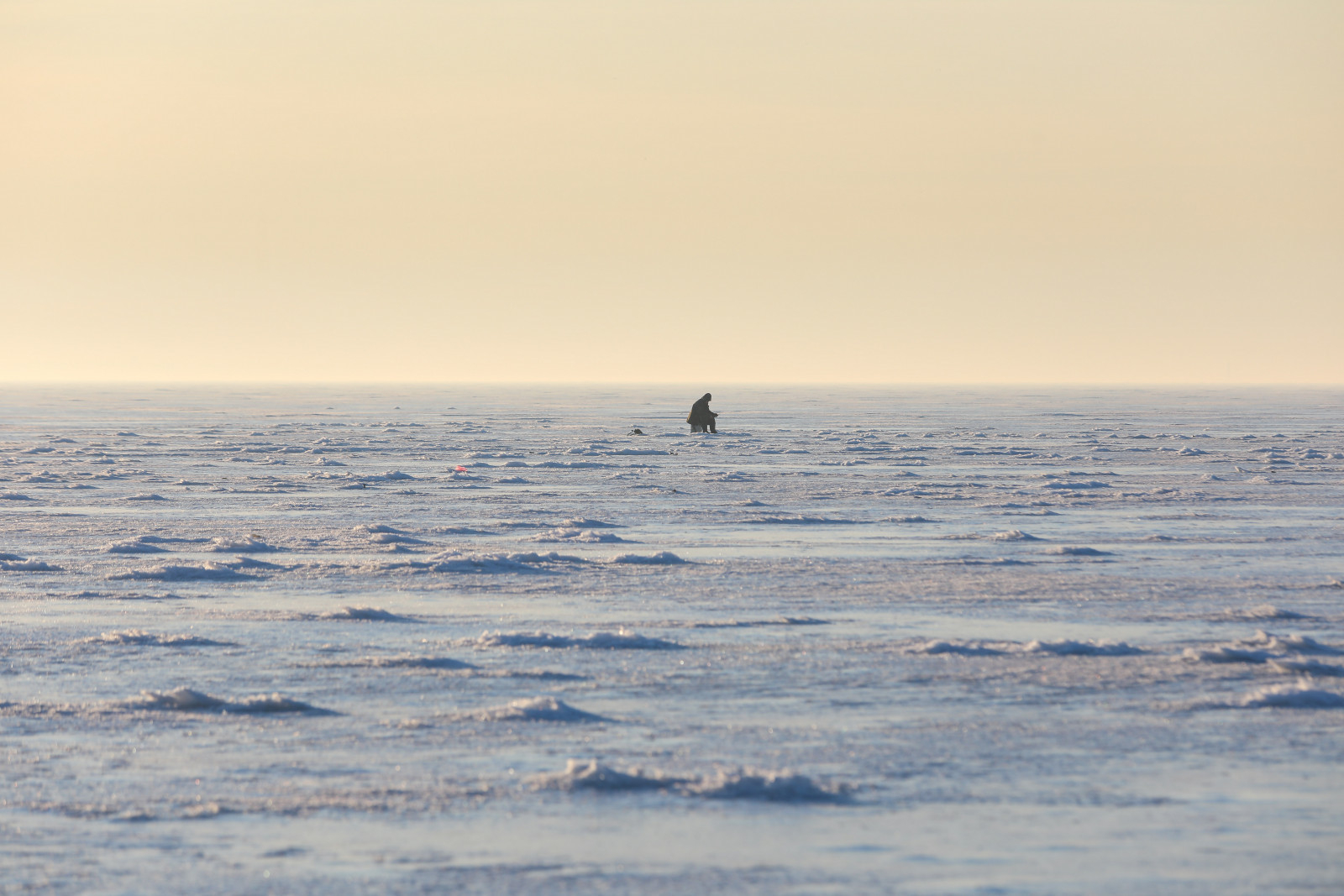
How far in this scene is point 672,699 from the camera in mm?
10375

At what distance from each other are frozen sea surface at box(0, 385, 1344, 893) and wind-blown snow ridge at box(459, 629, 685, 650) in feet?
0.15

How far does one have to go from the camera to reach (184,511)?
24.5 metres

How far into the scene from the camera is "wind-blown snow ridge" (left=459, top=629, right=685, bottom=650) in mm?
12367

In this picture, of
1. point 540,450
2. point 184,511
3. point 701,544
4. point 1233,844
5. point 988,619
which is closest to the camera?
point 1233,844

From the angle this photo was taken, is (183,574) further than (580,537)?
No

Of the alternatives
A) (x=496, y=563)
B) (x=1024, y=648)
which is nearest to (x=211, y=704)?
(x=1024, y=648)

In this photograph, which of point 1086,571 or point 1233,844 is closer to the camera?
point 1233,844

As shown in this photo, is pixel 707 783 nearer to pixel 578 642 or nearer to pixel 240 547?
pixel 578 642

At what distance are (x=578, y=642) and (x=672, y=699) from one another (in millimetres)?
2324

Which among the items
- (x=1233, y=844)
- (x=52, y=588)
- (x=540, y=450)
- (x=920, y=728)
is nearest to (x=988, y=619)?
(x=920, y=728)

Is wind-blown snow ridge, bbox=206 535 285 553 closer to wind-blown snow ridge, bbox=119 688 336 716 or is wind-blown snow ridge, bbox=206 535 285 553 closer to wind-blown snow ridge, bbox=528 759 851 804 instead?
wind-blown snow ridge, bbox=119 688 336 716

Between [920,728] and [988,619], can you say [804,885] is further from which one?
[988,619]

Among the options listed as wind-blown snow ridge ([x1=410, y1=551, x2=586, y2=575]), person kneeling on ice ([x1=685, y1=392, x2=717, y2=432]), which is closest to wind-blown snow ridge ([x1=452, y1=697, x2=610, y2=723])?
wind-blown snow ridge ([x1=410, y1=551, x2=586, y2=575])

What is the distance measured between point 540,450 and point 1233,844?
38.2 m
